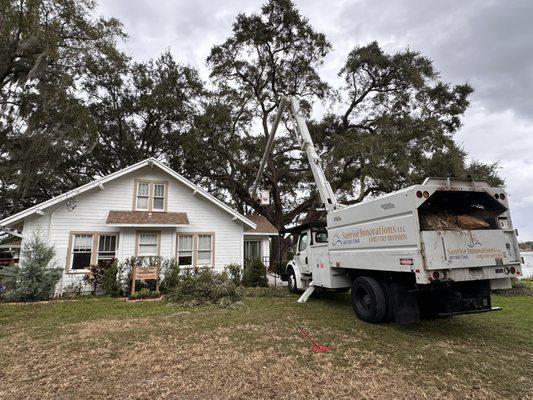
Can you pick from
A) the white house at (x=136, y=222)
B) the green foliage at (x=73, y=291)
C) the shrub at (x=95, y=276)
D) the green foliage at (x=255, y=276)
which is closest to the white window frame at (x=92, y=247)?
the white house at (x=136, y=222)

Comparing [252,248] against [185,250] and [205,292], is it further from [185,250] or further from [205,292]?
[205,292]

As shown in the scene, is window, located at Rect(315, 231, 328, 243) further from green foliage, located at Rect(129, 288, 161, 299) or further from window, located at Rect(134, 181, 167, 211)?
window, located at Rect(134, 181, 167, 211)

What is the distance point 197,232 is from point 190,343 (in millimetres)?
9270

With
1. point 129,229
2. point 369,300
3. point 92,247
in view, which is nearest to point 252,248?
point 129,229

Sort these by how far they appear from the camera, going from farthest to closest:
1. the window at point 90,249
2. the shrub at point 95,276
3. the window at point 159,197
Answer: the window at point 159,197
the window at point 90,249
the shrub at point 95,276

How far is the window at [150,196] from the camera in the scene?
46.3ft

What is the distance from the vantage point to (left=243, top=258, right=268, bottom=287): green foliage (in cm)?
1410

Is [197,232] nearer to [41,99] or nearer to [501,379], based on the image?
[41,99]

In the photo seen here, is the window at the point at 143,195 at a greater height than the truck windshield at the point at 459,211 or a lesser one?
greater

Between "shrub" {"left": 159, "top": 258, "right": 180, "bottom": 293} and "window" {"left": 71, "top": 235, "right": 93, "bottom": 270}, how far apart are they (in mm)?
3158

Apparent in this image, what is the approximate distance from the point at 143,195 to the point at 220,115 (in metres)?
9.38

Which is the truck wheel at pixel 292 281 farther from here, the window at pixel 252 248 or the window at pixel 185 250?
the window at pixel 252 248

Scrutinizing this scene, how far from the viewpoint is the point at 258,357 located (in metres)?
4.85

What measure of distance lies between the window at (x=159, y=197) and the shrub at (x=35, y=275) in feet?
14.9
